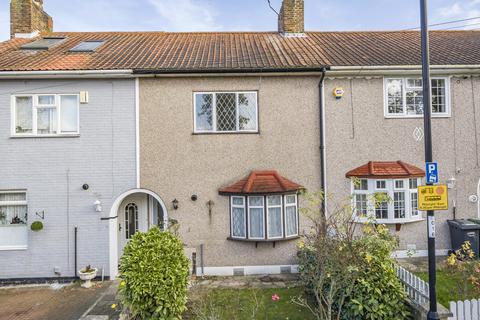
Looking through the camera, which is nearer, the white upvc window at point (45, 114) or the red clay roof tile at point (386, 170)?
the red clay roof tile at point (386, 170)

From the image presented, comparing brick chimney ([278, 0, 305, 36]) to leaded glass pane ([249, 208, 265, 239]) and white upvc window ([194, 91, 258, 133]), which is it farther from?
leaded glass pane ([249, 208, 265, 239])

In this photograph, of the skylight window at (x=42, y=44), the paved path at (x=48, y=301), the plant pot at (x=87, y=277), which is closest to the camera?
the paved path at (x=48, y=301)

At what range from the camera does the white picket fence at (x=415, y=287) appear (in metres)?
5.44

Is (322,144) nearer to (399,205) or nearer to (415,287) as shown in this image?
(399,205)

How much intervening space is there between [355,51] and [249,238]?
839 centimetres

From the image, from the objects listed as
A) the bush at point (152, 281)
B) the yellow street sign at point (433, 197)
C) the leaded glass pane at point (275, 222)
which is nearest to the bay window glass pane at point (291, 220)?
the leaded glass pane at point (275, 222)

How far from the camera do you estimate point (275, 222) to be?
352 inches

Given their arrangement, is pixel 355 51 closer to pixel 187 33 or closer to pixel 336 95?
pixel 336 95

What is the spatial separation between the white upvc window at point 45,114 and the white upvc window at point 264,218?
6.30m

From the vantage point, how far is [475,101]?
32.4ft

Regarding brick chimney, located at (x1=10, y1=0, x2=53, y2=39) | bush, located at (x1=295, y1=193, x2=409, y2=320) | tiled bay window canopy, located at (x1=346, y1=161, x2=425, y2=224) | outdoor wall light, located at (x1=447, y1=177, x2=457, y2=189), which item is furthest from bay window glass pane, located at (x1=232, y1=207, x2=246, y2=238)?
brick chimney, located at (x1=10, y1=0, x2=53, y2=39)

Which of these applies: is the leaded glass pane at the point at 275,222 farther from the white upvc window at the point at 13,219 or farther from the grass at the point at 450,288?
the white upvc window at the point at 13,219

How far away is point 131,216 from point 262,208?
481 centimetres

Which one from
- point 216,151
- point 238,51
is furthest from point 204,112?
point 238,51
